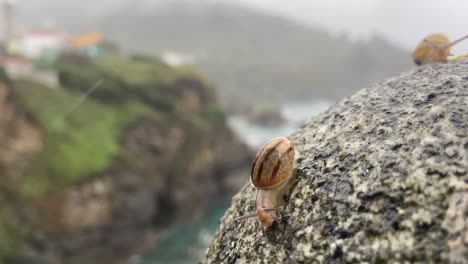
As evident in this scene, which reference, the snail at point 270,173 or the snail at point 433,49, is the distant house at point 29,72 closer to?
the snail at point 433,49

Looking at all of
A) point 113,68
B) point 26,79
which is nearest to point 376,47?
point 113,68

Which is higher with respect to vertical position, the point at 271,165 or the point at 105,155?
the point at 105,155

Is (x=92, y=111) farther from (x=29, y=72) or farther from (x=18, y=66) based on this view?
(x=18, y=66)

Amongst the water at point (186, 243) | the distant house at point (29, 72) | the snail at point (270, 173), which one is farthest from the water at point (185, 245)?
the snail at point (270, 173)

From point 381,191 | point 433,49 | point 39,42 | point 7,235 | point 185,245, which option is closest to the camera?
point 381,191

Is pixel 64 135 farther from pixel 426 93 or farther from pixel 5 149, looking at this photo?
pixel 426 93

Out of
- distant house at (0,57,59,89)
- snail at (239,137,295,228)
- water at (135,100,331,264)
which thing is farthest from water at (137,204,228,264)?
snail at (239,137,295,228)

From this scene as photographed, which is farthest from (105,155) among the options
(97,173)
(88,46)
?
(88,46)

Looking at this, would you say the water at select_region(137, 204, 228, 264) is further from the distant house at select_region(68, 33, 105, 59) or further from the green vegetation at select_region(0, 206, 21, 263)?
the distant house at select_region(68, 33, 105, 59)
